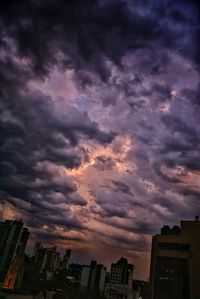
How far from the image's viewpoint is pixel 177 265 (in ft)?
233

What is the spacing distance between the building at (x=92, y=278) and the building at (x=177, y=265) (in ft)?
269

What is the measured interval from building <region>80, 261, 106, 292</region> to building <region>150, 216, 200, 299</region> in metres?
81.9

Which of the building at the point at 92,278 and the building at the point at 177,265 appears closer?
the building at the point at 177,265

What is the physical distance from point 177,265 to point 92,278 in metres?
86.9

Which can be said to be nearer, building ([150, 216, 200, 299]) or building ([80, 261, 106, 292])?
building ([150, 216, 200, 299])

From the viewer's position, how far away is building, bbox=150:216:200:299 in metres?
67.9

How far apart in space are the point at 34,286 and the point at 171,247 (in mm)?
58430

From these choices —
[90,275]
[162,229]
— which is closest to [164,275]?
[162,229]

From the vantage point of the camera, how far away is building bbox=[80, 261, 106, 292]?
14350 cm

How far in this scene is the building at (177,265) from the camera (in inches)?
2675

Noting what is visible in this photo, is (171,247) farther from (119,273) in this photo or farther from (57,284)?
(119,273)

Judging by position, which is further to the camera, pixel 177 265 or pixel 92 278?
pixel 92 278

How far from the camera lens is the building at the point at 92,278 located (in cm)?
14350

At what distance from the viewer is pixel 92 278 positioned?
14488 centimetres
